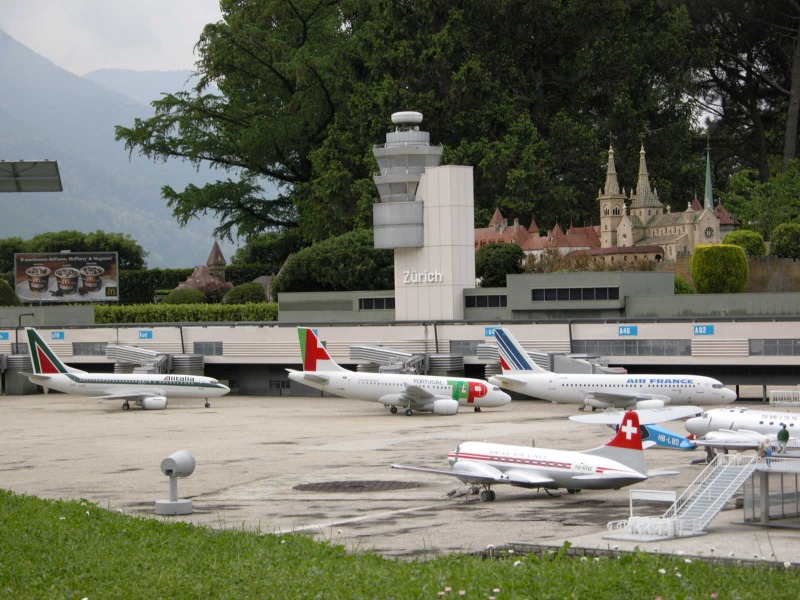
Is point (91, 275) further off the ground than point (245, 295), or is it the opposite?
point (91, 275)

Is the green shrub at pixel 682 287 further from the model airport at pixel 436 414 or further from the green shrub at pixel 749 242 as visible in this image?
the model airport at pixel 436 414

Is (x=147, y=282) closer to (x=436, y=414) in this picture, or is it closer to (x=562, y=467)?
(x=436, y=414)

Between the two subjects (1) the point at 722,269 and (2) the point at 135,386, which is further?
(1) the point at 722,269

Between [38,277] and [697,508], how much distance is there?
8592 cm

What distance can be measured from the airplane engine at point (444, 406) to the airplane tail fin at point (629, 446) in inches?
1115

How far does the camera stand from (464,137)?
373 ft

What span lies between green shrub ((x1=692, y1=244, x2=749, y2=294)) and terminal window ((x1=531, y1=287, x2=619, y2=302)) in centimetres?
782

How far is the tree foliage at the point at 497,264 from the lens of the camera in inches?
3455

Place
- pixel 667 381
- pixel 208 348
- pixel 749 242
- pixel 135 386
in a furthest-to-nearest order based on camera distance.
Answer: pixel 749 242 < pixel 208 348 < pixel 135 386 < pixel 667 381

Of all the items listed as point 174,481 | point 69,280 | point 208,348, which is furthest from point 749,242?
point 174,481

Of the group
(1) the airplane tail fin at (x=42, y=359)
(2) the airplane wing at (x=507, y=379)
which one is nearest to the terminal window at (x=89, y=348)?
(1) the airplane tail fin at (x=42, y=359)

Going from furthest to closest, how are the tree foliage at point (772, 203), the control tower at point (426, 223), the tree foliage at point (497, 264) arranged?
the tree foliage at point (772, 203), the tree foliage at point (497, 264), the control tower at point (426, 223)

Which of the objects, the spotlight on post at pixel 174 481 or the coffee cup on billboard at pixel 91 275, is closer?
the spotlight on post at pixel 174 481

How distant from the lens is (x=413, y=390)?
64000 mm
